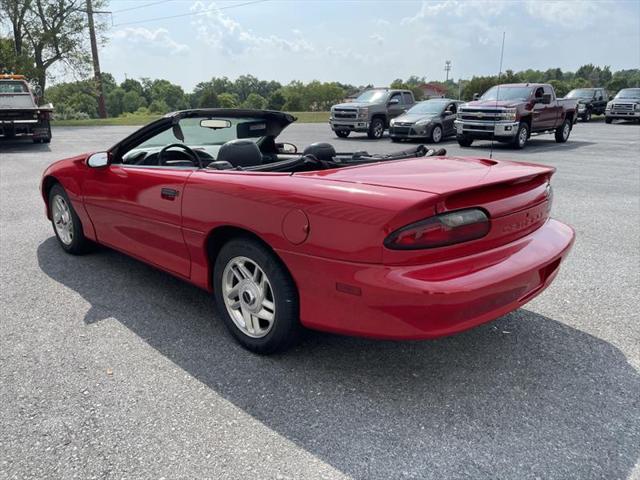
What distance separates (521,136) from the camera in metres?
15.2

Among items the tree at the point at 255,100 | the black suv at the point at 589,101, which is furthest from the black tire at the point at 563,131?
the tree at the point at 255,100

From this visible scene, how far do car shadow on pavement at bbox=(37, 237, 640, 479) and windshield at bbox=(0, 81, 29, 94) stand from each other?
16766mm

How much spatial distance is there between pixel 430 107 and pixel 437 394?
17083 mm

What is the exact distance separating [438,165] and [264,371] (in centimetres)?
156

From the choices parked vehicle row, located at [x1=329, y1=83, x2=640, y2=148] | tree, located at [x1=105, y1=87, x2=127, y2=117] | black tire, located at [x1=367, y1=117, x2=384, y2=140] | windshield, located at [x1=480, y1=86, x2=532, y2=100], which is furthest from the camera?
tree, located at [x1=105, y1=87, x2=127, y2=117]

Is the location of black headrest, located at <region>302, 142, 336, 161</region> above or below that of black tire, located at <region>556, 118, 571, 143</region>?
above

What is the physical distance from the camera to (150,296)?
3.96 meters

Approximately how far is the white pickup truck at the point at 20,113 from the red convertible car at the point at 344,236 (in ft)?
48.0

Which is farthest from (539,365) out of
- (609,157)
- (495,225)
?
(609,157)

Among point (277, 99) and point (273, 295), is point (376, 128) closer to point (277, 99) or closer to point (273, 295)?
point (273, 295)

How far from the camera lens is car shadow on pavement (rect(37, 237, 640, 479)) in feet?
7.07

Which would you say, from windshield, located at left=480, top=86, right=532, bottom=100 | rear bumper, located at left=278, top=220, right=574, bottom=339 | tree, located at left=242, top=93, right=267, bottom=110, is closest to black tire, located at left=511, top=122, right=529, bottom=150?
windshield, located at left=480, top=86, right=532, bottom=100

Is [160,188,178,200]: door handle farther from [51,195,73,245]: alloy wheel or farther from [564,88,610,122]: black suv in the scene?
[564,88,610,122]: black suv

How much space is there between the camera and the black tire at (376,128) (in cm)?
1931
